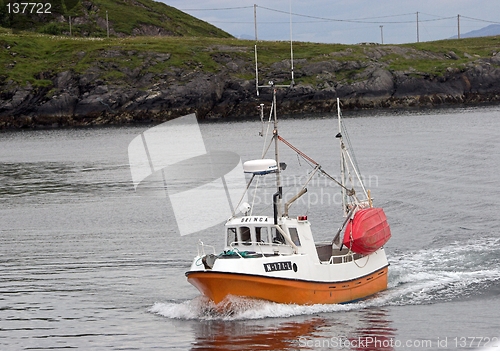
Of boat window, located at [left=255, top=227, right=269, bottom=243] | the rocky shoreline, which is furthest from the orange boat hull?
the rocky shoreline

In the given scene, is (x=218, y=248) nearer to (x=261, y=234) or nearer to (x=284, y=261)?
(x=261, y=234)

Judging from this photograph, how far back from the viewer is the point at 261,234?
27312 millimetres

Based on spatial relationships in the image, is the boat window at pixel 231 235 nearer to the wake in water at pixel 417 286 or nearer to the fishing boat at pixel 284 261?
the fishing boat at pixel 284 261

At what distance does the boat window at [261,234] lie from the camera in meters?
27.3

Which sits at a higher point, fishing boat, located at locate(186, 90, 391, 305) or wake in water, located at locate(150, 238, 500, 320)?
fishing boat, located at locate(186, 90, 391, 305)

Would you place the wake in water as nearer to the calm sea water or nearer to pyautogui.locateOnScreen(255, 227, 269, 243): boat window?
the calm sea water

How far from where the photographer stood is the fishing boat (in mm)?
25656

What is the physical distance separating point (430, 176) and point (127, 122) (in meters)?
88.6

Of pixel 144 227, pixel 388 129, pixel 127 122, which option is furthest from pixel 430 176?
pixel 127 122

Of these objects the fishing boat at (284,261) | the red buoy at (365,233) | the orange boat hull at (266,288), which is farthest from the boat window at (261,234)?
the red buoy at (365,233)

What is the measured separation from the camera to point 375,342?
2434cm

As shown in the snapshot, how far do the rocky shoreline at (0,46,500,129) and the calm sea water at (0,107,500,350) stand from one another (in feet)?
213

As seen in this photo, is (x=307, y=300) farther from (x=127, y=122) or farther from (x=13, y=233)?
(x=127, y=122)

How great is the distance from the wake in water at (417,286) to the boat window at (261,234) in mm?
2334
